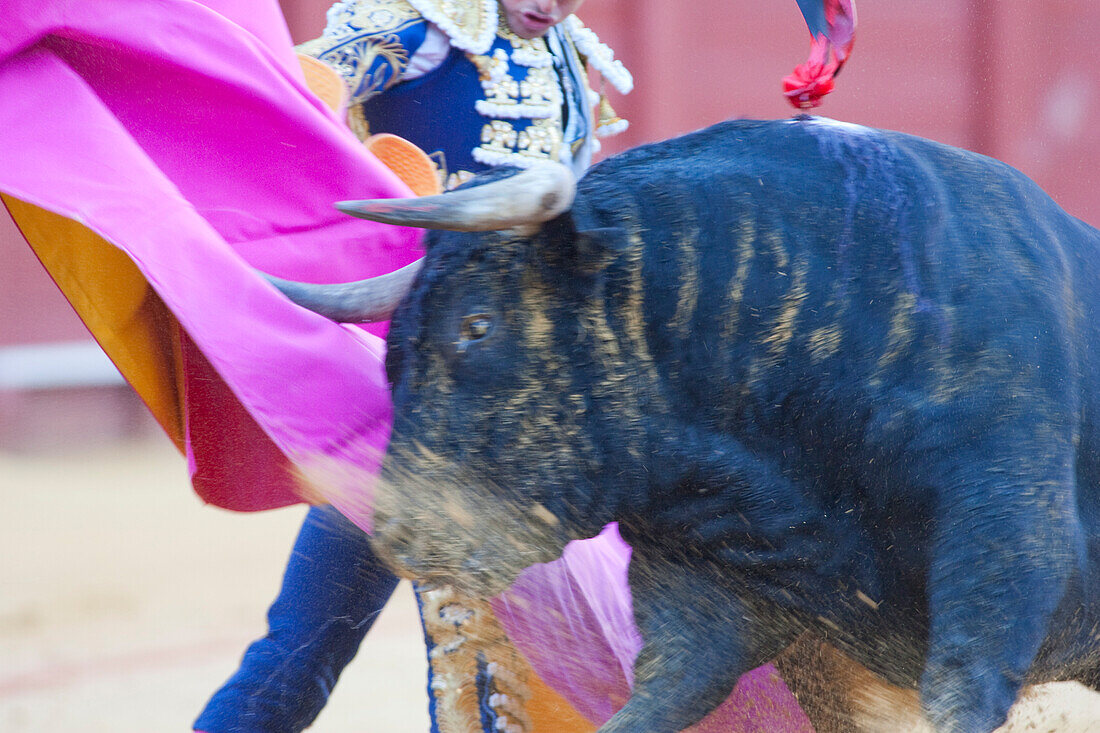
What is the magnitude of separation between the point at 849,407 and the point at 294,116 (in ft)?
2.97

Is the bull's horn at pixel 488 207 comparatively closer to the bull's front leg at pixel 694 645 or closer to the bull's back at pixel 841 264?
the bull's back at pixel 841 264

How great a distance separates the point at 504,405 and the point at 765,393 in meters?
0.28

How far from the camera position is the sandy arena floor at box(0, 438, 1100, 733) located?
2941 millimetres

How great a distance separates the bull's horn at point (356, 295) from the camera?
4.94 feet

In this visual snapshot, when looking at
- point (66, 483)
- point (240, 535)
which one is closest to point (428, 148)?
point (240, 535)

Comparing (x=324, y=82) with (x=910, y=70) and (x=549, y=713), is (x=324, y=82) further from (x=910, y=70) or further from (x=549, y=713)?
(x=910, y=70)

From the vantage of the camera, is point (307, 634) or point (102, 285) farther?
point (307, 634)

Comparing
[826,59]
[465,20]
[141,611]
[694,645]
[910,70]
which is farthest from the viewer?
[910,70]

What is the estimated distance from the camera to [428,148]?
1982 millimetres

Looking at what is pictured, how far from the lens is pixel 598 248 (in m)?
1.36

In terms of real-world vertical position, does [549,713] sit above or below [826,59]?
below

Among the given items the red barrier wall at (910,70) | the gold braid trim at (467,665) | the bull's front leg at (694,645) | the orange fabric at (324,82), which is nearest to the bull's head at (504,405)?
the bull's front leg at (694,645)

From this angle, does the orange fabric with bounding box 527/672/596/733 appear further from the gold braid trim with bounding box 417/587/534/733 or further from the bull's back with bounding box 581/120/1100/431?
the bull's back with bounding box 581/120/1100/431

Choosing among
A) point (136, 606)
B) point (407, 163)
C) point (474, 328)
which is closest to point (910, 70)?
point (136, 606)
